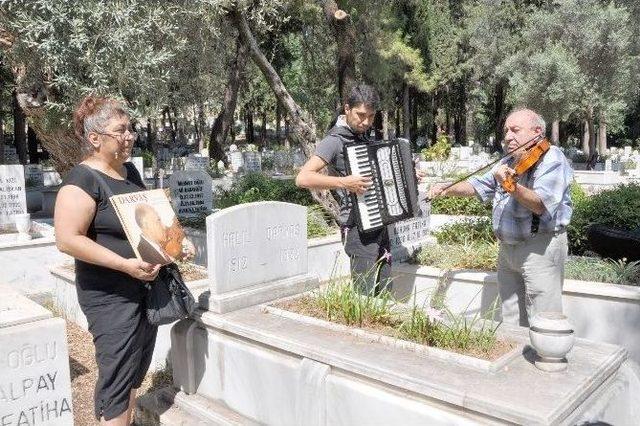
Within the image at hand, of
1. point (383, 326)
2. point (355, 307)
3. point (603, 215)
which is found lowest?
point (383, 326)

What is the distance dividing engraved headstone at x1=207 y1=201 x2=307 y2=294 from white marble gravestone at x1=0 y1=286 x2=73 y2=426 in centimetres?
114

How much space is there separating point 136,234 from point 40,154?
35197 mm

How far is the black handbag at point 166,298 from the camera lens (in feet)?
10.6

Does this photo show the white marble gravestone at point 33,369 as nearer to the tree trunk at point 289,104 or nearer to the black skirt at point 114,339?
the black skirt at point 114,339

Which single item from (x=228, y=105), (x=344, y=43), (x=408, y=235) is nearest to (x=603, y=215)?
(x=408, y=235)

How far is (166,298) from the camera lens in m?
3.30

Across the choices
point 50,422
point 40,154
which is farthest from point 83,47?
point 40,154

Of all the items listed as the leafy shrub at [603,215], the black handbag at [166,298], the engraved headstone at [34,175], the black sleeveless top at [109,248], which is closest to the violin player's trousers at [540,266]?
the black handbag at [166,298]

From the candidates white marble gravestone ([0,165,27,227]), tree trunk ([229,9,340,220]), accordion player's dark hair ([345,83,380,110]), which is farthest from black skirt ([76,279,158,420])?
white marble gravestone ([0,165,27,227])

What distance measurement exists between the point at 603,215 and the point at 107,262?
6.35m

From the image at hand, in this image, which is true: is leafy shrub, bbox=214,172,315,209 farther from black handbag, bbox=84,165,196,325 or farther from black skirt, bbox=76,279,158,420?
black skirt, bbox=76,279,158,420

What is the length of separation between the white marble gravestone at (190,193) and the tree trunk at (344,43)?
2.95 metres

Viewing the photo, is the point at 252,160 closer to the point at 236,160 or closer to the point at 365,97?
the point at 236,160

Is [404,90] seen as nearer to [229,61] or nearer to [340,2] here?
[229,61]
